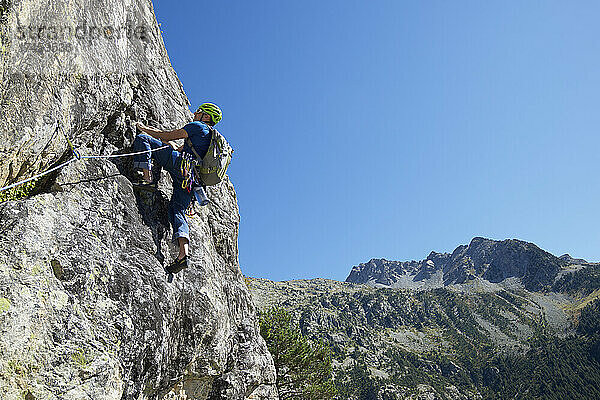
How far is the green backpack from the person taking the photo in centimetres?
730

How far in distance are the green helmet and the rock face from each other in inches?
59.4

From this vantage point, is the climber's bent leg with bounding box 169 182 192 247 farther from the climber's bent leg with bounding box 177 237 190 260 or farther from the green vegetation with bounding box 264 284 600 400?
the green vegetation with bounding box 264 284 600 400

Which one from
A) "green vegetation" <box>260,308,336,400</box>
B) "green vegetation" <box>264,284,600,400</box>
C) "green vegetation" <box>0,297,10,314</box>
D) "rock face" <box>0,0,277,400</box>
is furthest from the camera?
"green vegetation" <box>264,284,600,400</box>

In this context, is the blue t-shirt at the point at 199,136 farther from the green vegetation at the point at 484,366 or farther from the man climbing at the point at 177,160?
the green vegetation at the point at 484,366

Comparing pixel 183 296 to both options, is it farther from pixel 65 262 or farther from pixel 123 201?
pixel 65 262

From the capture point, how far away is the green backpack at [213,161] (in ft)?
24.0

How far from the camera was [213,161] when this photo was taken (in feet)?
24.2

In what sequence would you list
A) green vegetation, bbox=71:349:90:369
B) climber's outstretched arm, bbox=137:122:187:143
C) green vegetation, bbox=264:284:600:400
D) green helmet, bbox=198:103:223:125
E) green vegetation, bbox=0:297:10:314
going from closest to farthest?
1. green vegetation, bbox=0:297:10:314
2. green vegetation, bbox=71:349:90:369
3. climber's outstretched arm, bbox=137:122:187:143
4. green helmet, bbox=198:103:223:125
5. green vegetation, bbox=264:284:600:400

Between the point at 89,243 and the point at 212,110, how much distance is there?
3.59m

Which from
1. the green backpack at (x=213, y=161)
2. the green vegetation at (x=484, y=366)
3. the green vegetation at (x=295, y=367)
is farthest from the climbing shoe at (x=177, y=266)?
the green vegetation at (x=484, y=366)

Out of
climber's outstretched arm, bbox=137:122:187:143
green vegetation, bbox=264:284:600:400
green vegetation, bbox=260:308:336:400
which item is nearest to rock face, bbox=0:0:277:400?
climber's outstretched arm, bbox=137:122:187:143

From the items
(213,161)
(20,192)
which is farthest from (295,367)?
(20,192)

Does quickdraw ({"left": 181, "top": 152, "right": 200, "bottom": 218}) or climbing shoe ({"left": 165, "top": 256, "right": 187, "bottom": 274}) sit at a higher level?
quickdraw ({"left": 181, "top": 152, "right": 200, "bottom": 218})

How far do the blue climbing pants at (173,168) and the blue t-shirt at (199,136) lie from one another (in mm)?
366
